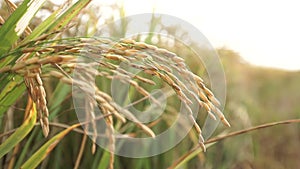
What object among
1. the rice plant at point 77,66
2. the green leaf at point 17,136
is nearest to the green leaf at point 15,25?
the rice plant at point 77,66

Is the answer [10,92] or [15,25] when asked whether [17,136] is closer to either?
[10,92]

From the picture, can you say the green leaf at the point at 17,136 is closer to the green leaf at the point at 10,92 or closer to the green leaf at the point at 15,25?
the green leaf at the point at 10,92

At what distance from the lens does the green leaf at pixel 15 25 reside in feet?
2.64

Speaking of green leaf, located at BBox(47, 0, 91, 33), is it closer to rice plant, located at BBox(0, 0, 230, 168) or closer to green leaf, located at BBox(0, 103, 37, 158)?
rice plant, located at BBox(0, 0, 230, 168)

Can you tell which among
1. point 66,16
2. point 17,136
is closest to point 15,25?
point 66,16

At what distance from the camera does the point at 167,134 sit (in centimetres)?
200

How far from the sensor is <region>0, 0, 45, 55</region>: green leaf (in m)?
0.80

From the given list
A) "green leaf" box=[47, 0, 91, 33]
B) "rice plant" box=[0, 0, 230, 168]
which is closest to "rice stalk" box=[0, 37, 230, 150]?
"rice plant" box=[0, 0, 230, 168]

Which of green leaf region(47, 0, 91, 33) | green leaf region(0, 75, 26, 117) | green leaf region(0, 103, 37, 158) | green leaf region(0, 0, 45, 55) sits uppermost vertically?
green leaf region(0, 0, 45, 55)

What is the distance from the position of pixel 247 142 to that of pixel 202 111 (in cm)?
45

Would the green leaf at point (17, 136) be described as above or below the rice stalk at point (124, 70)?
below

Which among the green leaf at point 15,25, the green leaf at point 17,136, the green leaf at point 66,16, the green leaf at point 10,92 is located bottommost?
the green leaf at point 17,136

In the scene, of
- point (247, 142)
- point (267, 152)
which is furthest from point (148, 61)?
point (267, 152)

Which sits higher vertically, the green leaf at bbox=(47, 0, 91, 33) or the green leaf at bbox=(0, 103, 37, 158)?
the green leaf at bbox=(47, 0, 91, 33)
